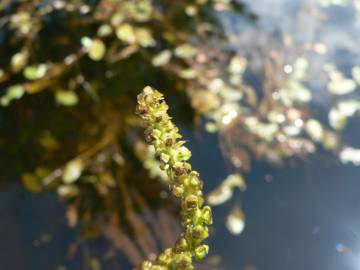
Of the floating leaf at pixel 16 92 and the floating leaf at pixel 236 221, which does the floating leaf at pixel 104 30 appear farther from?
the floating leaf at pixel 236 221

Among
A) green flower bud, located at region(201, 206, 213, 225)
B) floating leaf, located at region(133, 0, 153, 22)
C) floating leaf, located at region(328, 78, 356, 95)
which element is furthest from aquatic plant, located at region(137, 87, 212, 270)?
floating leaf, located at region(328, 78, 356, 95)

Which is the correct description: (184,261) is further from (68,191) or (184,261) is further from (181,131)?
(181,131)

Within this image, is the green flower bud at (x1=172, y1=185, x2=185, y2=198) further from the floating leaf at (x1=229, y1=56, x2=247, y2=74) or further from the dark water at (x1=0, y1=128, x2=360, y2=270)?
the floating leaf at (x1=229, y1=56, x2=247, y2=74)

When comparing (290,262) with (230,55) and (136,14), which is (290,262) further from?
(136,14)

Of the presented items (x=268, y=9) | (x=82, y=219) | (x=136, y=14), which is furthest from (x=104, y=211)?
(x=268, y=9)

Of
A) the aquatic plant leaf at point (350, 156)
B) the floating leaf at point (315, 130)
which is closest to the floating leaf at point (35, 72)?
the floating leaf at point (315, 130)
